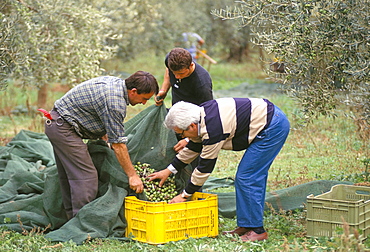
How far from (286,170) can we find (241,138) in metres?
3.44

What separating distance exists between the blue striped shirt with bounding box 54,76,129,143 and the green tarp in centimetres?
39

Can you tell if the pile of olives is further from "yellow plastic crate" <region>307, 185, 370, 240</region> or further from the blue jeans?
"yellow plastic crate" <region>307, 185, 370, 240</region>

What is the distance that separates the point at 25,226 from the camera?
5383mm

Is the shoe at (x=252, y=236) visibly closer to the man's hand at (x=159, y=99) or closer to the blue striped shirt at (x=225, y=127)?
the blue striped shirt at (x=225, y=127)

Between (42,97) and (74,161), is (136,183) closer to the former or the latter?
(74,161)

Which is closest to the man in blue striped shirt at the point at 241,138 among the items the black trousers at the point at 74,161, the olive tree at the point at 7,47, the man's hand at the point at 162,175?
the man's hand at the point at 162,175

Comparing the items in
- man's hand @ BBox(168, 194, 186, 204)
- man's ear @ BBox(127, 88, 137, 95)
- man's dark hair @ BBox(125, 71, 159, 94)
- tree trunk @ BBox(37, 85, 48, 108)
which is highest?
man's dark hair @ BBox(125, 71, 159, 94)

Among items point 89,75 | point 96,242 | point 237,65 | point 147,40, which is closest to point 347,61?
point 96,242

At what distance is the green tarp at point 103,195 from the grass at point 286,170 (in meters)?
0.16

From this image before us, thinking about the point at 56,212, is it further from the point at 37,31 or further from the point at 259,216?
the point at 37,31

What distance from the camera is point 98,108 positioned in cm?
512

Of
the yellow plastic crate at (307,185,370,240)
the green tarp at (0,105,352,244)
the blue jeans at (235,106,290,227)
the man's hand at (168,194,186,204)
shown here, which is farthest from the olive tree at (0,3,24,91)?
the yellow plastic crate at (307,185,370,240)

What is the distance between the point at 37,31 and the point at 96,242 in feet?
21.1

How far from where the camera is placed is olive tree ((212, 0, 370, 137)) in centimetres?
566
